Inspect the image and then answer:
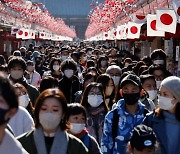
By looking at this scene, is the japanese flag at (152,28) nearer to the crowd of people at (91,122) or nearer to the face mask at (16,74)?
the crowd of people at (91,122)

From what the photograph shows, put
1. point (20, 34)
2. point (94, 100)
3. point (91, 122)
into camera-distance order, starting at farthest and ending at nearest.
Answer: point (20, 34) < point (94, 100) < point (91, 122)

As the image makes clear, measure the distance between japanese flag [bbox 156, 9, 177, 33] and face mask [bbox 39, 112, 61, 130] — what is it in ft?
23.8

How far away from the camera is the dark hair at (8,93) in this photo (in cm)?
287

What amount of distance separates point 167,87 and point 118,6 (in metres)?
26.6

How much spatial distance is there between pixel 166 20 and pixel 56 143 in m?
7.68

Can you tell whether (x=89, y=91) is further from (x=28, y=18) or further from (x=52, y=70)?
(x=28, y=18)

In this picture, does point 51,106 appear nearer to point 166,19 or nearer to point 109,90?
point 109,90

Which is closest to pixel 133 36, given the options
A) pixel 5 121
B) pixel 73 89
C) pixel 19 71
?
pixel 73 89

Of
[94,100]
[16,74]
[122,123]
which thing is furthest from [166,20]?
[122,123]

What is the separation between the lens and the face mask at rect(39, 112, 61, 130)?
4039 mm

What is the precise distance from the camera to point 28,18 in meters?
41.3

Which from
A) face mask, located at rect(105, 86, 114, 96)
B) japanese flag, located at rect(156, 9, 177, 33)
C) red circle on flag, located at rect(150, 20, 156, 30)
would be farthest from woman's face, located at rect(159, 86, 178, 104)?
red circle on flag, located at rect(150, 20, 156, 30)

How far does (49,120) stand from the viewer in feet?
13.3

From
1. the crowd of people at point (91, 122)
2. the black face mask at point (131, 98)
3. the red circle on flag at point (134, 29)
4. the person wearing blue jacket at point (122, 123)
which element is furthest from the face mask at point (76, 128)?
the red circle on flag at point (134, 29)
